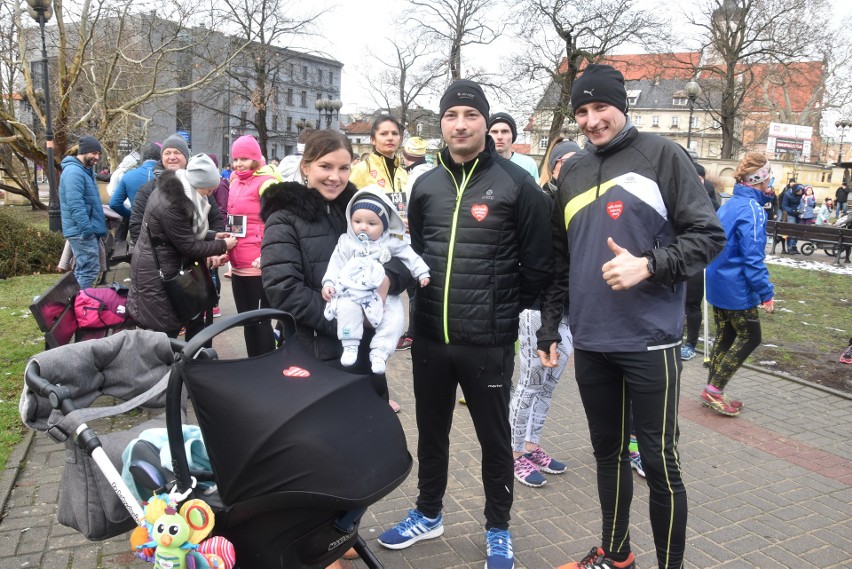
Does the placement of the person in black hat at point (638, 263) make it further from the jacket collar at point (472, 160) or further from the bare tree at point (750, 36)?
the bare tree at point (750, 36)

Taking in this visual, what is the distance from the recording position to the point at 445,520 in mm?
3609

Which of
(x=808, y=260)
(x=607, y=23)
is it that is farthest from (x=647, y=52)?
(x=808, y=260)

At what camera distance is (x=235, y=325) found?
2350mm

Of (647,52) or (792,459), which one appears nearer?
(792,459)

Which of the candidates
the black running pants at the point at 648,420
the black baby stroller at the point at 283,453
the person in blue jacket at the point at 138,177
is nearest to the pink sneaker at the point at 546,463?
the black running pants at the point at 648,420

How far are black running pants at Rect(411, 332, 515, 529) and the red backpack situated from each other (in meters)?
3.05

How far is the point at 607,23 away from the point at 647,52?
267 centimetres

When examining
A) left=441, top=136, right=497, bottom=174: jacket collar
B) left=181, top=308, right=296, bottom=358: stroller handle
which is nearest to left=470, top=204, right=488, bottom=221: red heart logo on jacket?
left=441, top=136, right=497, bottom=174: jacket collar

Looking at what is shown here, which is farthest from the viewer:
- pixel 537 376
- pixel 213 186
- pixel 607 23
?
pixel 607 23

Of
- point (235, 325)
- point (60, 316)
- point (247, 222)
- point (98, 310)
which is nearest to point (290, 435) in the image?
point (235, 325)

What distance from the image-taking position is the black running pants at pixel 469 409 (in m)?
3.07

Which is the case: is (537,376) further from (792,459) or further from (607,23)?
(607,23)

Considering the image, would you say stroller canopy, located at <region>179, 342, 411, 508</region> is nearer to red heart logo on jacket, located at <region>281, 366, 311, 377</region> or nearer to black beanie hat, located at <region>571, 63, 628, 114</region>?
red heart logo on jacket, located at <region>281, 366, 311, 377</region>

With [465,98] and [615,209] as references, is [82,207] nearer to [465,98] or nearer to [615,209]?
[465,98]
